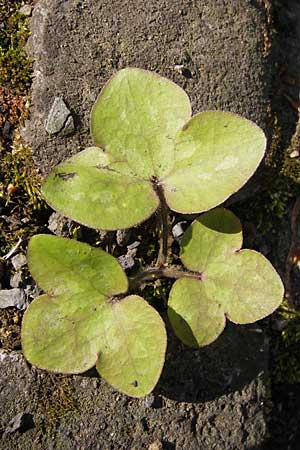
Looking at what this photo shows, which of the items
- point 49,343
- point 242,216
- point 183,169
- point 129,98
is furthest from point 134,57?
point 49,343

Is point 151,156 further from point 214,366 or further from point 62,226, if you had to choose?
point 214,366

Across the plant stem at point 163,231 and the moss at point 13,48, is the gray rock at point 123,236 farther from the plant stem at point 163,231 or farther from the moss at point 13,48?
the moss at point 13,48

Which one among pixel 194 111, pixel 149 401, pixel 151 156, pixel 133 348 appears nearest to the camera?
pixel 133 348

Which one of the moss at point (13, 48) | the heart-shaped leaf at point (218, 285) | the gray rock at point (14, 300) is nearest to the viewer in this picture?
the heart-shaped leaf at point (218, 285)

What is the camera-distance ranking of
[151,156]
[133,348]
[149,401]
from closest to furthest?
1. [133,348]
2. [151,156]
3. [149,401]

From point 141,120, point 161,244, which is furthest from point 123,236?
point 141,120

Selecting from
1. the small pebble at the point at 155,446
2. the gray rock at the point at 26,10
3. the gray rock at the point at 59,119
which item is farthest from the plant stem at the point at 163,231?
the gray rock at the point at 26,10

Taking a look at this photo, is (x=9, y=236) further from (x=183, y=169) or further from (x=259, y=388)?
(x=259, y=388)

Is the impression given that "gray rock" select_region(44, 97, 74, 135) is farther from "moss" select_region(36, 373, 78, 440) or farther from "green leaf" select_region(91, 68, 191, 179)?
"moss" select_region(36, 373, 78, 440)
